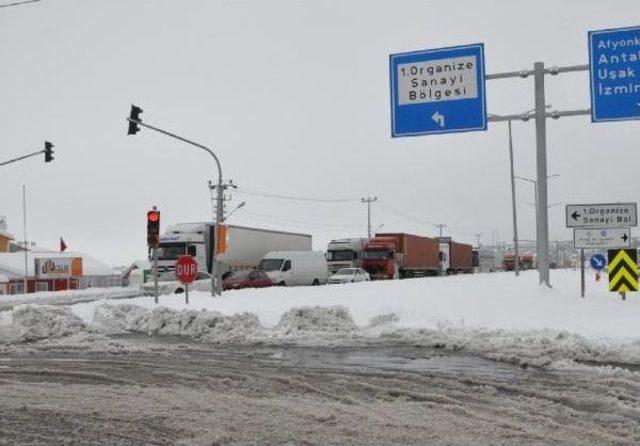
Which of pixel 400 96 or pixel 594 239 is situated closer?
pixel 594 239

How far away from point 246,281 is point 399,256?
65.0 feet

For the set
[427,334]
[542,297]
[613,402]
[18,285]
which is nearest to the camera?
[613,402]

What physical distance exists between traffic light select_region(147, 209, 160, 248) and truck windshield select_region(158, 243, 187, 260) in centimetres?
1750

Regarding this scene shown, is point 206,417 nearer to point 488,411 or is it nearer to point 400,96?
point 488,411

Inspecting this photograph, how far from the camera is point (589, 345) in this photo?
11.0m

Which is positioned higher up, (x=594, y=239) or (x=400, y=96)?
(x=400, y=96)

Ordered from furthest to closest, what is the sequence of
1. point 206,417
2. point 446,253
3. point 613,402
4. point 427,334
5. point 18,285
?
point 446,253, point 18,285, point 427,334, point 613,402, point 206,417

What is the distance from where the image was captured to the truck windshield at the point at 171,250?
38.7 metres

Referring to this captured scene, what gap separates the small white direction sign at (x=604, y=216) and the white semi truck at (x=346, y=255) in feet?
103

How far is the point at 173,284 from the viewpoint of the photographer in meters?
33.5

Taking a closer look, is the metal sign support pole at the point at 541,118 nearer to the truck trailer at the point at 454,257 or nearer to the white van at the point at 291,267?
the white van at the point at 291,267

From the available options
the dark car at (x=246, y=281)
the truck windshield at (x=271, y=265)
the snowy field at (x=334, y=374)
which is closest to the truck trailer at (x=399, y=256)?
the truck windshield at (x=271, y=265)

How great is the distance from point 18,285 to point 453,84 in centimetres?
4026

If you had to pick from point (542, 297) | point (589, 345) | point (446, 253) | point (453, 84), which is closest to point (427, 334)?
point (589, 345)
